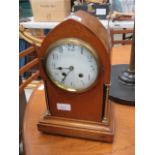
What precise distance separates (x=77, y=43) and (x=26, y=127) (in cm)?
34

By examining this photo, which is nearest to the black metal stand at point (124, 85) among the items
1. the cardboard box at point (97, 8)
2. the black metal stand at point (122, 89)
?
the black metal stand at point (122, 89)

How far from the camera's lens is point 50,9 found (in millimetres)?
1796

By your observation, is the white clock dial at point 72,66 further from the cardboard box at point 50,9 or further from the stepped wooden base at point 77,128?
the cardboard box at point 50,9

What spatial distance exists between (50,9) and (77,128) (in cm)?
136

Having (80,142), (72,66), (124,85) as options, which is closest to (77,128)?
(80,142)

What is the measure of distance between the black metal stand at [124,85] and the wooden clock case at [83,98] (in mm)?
127

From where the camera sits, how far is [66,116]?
2.20 ft

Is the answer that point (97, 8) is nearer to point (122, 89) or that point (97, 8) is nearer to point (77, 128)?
point (122, 89)

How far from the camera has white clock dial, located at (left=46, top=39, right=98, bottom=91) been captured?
560 millimetres

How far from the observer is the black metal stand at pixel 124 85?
78cm
